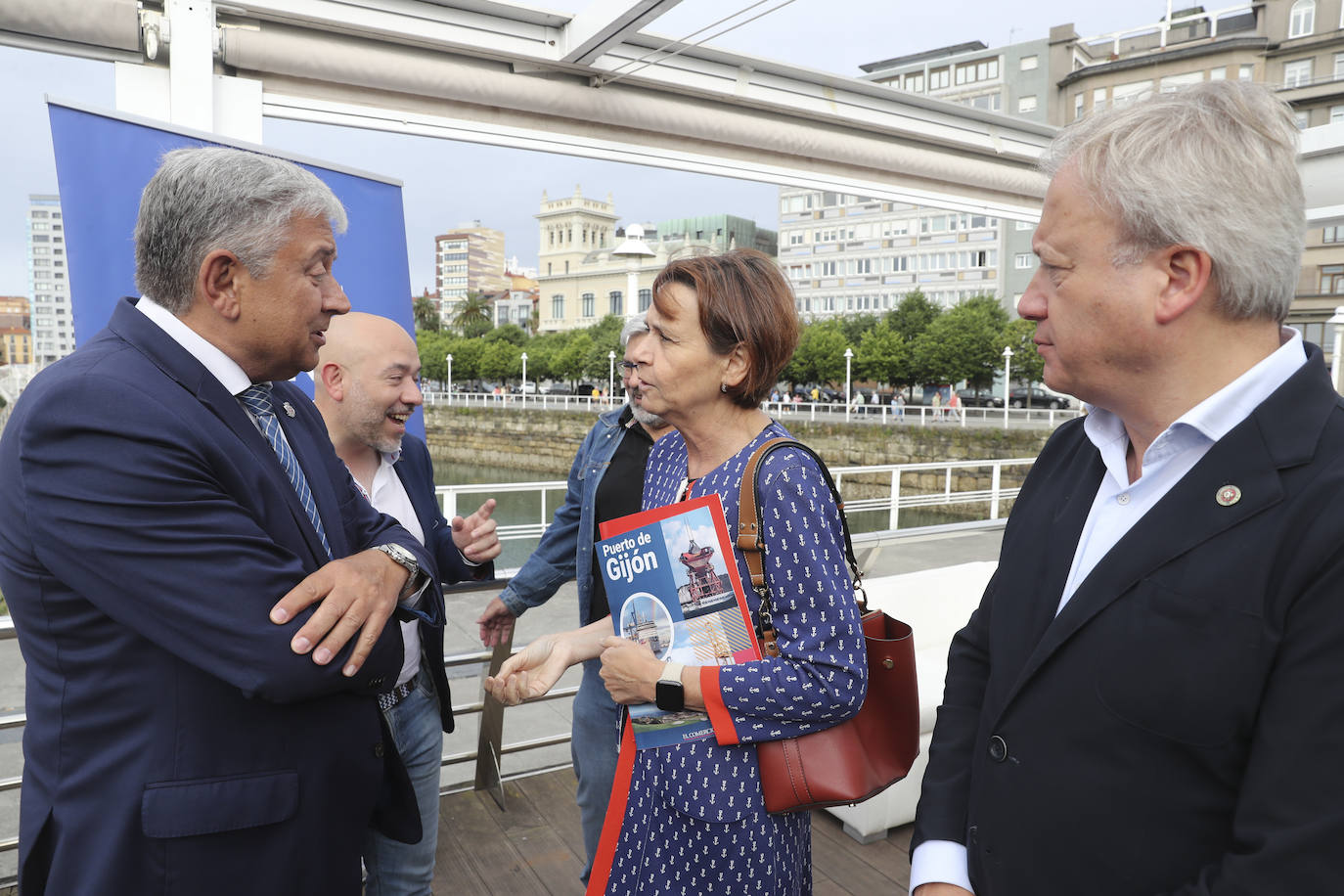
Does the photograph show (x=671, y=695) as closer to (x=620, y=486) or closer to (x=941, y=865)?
(x=941, y=865)

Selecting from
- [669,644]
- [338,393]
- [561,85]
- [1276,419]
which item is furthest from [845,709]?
[561,85]

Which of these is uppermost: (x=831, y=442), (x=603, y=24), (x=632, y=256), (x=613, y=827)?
(x=632, y=256)

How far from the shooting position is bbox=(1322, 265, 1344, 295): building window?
1457 inches

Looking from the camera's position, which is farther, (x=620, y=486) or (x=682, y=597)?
(x=620, y=486)

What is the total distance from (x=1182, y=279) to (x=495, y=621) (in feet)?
6.59

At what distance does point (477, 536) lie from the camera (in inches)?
91.0

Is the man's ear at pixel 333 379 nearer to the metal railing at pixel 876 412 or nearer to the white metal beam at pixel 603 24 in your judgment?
the white metal beam at pixel 603 24

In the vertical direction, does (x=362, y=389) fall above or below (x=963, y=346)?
below

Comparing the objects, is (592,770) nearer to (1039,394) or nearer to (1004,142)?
(1004,142)

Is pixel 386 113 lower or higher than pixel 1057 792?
higher

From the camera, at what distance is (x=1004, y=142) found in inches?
163

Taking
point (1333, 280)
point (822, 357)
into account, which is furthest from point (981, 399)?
point (1333, 280)

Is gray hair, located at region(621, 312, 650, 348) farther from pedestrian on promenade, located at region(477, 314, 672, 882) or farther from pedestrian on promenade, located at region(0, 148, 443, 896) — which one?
pedestrian on promenade, located at region(0, 148, 443, 896)

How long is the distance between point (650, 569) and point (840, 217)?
A: 7201 centimetres
